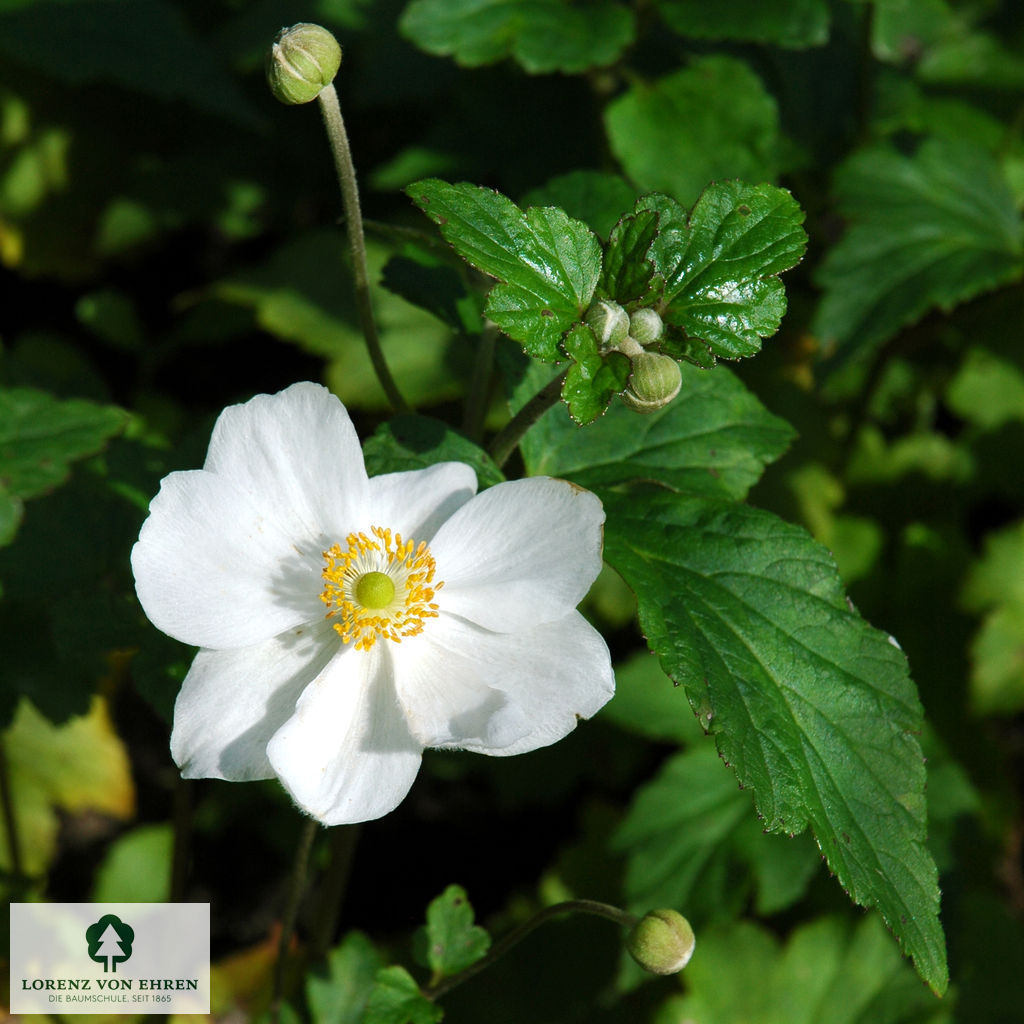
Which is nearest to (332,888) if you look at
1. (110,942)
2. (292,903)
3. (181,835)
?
(292,903)

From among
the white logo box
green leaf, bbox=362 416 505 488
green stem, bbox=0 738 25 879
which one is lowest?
green stem, bbox=0 738 25 879

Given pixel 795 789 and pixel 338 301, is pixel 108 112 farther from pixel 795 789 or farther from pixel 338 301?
pixel 795 789

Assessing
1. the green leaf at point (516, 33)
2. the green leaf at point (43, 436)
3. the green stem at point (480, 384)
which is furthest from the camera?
the green leaf at point (516, 33)

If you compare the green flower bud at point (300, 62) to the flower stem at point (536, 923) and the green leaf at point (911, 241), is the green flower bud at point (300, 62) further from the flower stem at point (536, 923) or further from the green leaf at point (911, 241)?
the green leaf at point (911, 241)

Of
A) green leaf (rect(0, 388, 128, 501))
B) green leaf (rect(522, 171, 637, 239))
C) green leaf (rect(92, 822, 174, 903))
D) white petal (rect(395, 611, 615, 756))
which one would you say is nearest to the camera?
white petal (rect(395, 611, 615, 756))

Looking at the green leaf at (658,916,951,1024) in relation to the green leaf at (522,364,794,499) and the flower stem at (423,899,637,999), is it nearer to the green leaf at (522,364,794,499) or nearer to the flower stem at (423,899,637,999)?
the flower stem at (423,899,637,999)

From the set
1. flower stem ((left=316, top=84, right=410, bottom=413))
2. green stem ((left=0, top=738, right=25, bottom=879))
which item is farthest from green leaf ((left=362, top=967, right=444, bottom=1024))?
green stem ((left=0, top=738, right=25, bottom=879))

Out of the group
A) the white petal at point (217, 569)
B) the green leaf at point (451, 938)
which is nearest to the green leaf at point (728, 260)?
the white petal at point (217, 569)
